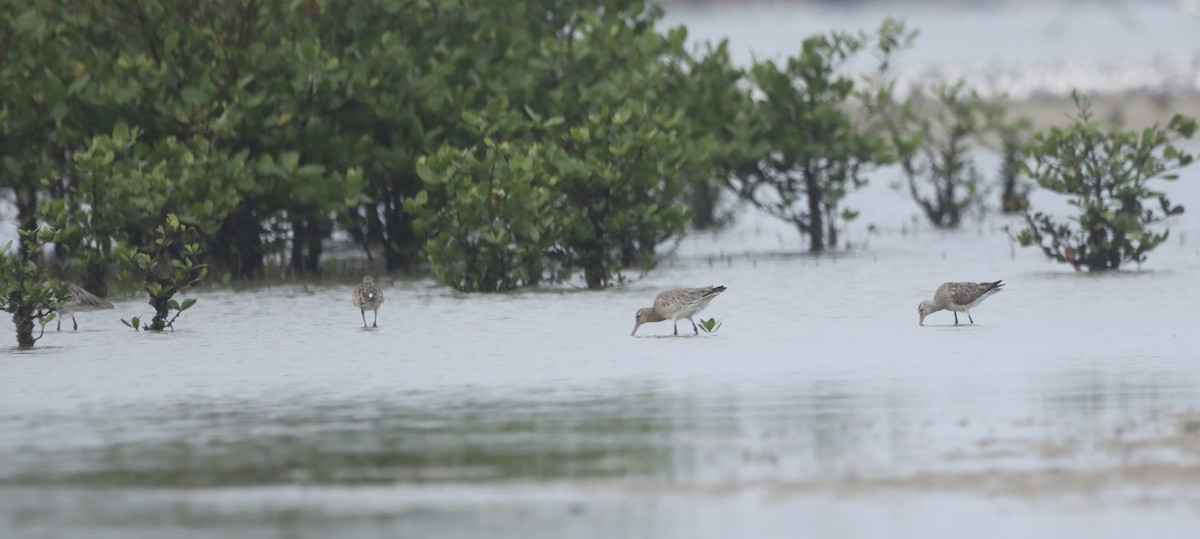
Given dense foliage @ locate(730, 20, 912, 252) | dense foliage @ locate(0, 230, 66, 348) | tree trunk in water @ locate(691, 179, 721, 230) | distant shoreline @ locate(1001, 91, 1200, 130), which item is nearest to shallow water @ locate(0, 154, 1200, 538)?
dense foliage @ locate(0, 230, 66, 348)

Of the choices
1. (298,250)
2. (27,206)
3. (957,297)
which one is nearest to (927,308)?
(957,297)

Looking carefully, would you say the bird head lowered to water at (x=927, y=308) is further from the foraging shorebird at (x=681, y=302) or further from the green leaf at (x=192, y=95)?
the green leaf at (x=192, y=95)

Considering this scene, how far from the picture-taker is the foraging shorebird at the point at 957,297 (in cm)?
1762

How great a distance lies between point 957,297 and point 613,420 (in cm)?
623

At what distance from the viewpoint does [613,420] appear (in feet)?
39.8

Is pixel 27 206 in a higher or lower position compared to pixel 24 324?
higher

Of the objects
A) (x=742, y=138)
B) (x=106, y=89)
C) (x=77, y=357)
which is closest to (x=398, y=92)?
(x=106, y=89)

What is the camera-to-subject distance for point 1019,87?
75062 mm

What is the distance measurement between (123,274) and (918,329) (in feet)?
27.5

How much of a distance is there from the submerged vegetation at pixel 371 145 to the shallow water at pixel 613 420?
5.38 feet

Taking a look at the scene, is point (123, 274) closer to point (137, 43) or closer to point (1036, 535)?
point (137, 43)

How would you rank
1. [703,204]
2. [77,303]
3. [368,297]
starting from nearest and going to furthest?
[368,297], [77,303], [703,204]

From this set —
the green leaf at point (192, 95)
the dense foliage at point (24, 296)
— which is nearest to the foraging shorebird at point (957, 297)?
the dense foliage at point (24, 296)

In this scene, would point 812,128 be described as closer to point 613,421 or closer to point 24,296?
point 24,296
